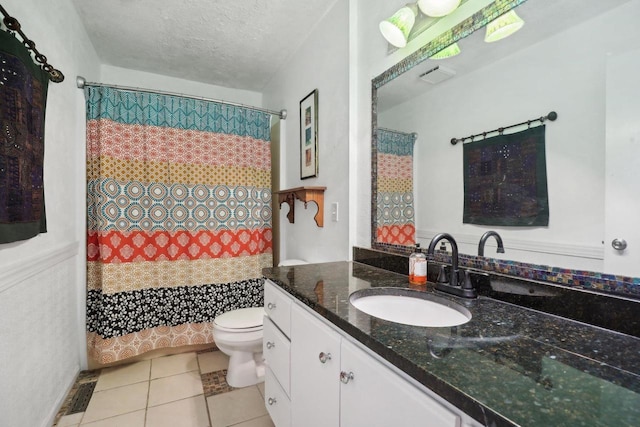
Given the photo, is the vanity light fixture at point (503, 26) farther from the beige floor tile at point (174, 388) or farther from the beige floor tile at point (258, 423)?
the beige floor tile at point (174, 388)

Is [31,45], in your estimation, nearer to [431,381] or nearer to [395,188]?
[395,188]

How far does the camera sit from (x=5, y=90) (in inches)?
42.3

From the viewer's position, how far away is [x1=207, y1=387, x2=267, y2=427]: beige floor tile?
1.58 metres

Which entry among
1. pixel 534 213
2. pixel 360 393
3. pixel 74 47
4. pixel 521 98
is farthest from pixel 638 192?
pixel 74 47

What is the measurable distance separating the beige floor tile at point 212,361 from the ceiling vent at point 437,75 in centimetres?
222

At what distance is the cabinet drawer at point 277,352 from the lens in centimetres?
117

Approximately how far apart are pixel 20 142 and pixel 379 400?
1.60 metres

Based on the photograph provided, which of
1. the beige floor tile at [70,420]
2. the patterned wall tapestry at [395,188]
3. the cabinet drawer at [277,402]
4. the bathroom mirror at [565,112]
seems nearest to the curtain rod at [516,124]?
the bathroom mirror at [565,112]

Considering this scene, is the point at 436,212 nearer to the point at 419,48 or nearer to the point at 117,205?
the point at 419,48

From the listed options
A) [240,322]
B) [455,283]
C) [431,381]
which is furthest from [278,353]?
[431,381]

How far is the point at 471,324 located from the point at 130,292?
2.17m

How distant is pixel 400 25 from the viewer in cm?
129

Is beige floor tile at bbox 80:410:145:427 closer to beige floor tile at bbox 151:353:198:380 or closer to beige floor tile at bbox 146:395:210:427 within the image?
beige floor tile at bbox 146:395:210:427

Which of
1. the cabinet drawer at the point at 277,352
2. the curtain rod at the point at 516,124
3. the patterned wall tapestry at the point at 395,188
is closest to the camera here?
the curtain rod at the point at 516,124
